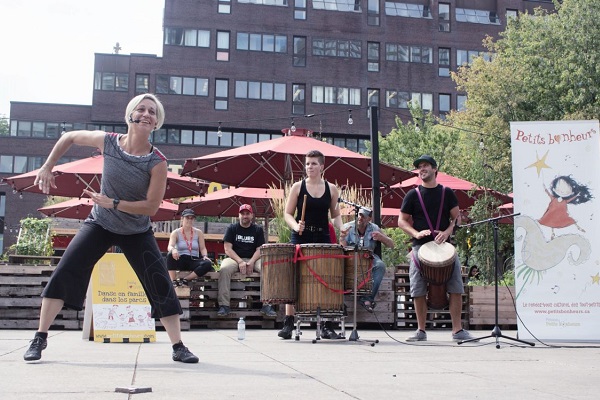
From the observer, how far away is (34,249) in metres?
16.2

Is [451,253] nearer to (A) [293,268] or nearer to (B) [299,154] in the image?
(A) [293,268]

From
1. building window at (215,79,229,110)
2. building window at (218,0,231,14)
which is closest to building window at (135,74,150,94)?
building window at (215,79,229,110)

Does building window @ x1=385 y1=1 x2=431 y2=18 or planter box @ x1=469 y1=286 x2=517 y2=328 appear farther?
building window @ x1=385 y1=1 x2=431 y2=18

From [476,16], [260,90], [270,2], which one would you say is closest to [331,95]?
[260,90]

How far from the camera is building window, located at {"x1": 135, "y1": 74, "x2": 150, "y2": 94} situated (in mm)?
60031

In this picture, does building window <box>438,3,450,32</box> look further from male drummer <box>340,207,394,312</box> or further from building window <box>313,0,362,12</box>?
male drummer <box>340,207,394,312</box>

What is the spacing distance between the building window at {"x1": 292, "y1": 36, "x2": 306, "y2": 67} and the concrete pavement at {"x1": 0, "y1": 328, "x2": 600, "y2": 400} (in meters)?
54.8

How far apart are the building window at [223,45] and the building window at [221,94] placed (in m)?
1.70

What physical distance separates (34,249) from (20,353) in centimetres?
932

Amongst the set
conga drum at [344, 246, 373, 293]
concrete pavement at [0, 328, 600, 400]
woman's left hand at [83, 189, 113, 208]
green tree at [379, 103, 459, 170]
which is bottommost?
concrete pavement at [0, 328, 600, 400]

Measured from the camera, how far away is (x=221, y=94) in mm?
61156

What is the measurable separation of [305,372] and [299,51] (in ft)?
191

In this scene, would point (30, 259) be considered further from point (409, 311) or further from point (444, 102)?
point (444, 102)

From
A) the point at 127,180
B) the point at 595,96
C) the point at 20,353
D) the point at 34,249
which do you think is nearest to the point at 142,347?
the point at 20,353
